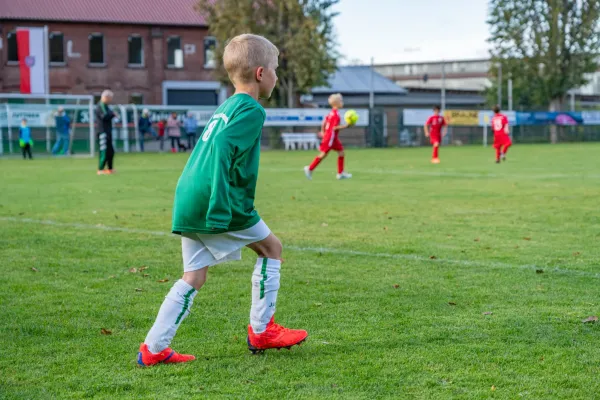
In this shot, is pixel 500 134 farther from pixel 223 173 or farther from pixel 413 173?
pixel 223 173

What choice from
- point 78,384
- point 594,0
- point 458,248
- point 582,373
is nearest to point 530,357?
point 582,373

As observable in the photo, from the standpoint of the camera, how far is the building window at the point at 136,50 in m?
57.8

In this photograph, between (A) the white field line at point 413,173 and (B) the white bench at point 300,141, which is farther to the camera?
(B) the white bench at point 300,141

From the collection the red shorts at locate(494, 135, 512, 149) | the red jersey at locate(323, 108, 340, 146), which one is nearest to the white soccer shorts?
the red jersey at locate(323, 108, 340, 146)

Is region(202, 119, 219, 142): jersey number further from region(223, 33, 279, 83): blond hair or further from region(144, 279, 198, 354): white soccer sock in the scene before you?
region(144, 279, 198, 354): white soccer sock

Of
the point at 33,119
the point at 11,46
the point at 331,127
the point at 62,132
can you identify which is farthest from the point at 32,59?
the point at 11,46

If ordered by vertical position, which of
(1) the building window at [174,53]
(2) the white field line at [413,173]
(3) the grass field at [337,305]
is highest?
(1) the building window at [174,53]

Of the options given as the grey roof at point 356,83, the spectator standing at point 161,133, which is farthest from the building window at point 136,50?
the grey roof at point 356,83

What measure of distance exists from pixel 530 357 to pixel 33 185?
15993mm

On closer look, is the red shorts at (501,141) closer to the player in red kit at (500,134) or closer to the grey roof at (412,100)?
the player in red kit at (500,134)

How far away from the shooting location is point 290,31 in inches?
1939

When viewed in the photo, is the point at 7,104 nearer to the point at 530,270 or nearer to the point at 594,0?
the point at 530,270

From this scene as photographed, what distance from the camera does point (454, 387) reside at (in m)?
4.41

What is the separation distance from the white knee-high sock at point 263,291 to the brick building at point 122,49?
51.8 metres
